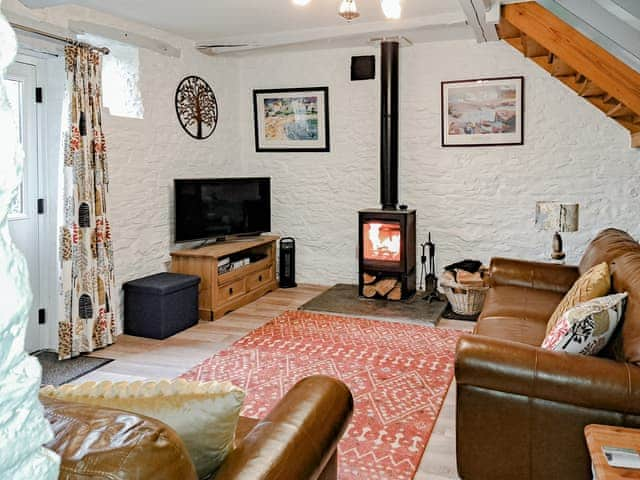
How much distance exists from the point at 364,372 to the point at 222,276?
6.34 feet

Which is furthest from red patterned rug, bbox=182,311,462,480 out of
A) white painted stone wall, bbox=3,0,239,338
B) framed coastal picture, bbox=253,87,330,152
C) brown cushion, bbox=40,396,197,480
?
framed coastal picture, bbox=253,87,330,152

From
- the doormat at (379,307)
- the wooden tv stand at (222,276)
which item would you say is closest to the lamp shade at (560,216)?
the doormat at (379,307)

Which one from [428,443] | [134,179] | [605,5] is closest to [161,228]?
[134,179]

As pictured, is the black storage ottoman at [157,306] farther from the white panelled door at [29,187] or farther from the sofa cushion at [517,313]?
the sofa cushion at [517,313]

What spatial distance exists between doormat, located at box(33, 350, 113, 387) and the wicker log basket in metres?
2.95

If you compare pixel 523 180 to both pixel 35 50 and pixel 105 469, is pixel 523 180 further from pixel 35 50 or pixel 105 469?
pixel 105 469

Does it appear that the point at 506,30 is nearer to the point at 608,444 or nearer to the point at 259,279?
the point at 259,279

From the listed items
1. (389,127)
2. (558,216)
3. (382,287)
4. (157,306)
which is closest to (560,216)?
(558,216)

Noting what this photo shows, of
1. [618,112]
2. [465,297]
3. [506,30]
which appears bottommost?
[465,297]

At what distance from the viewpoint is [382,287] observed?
5633mm

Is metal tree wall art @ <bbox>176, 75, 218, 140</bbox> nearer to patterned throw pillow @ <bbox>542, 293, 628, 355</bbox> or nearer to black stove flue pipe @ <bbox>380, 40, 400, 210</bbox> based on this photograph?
black stove flue pipe @ <bbox>380, 40, 400, 210</bbox>

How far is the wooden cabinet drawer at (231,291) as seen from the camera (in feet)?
17.4

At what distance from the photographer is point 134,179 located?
4938 mm

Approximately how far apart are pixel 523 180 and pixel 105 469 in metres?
5.28
